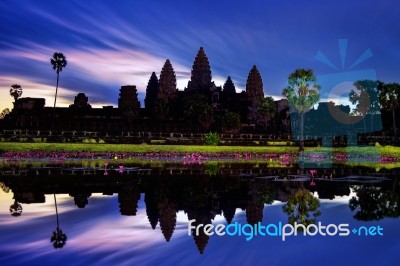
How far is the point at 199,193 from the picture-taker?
1850 centimetres

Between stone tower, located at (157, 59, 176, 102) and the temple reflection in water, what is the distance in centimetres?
7720

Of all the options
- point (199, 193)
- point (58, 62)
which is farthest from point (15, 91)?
point (199, 193)

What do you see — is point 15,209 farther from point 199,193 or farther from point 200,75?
point 200,75

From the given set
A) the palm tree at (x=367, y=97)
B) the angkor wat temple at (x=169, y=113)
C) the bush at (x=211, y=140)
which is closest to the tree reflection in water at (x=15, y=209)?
the bush at (x=211, y=140)

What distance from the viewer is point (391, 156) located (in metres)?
51.9

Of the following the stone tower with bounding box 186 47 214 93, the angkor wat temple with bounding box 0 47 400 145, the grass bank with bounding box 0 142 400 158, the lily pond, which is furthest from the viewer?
the stone tower with bounding box 186 47 214 93

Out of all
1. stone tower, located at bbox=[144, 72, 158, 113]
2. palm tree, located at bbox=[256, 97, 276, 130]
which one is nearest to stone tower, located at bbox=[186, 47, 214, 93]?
stone tower, located at bbox=[144, 72, 158, 113]

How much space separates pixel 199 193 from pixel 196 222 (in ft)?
19.0

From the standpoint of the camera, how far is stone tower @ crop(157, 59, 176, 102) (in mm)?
104250

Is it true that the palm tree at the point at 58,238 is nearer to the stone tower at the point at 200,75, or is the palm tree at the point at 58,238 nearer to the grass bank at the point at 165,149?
the grass bank at the point at 165,149

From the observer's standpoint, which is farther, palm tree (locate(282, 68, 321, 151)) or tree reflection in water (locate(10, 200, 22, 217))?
palm tree (locate(282, 68, 321, 151))

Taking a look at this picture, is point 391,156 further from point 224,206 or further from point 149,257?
point 149,257

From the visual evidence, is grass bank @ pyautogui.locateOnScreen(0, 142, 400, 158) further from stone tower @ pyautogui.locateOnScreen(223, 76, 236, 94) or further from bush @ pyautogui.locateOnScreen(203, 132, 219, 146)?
stone tower @ pyautogui.locateOnScreen(223, 76, 236, 94)

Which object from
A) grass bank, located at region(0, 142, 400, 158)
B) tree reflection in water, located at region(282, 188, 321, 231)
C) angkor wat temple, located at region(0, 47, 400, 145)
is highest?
angkor wat temple, located at region(0, 47, 400, 145)
